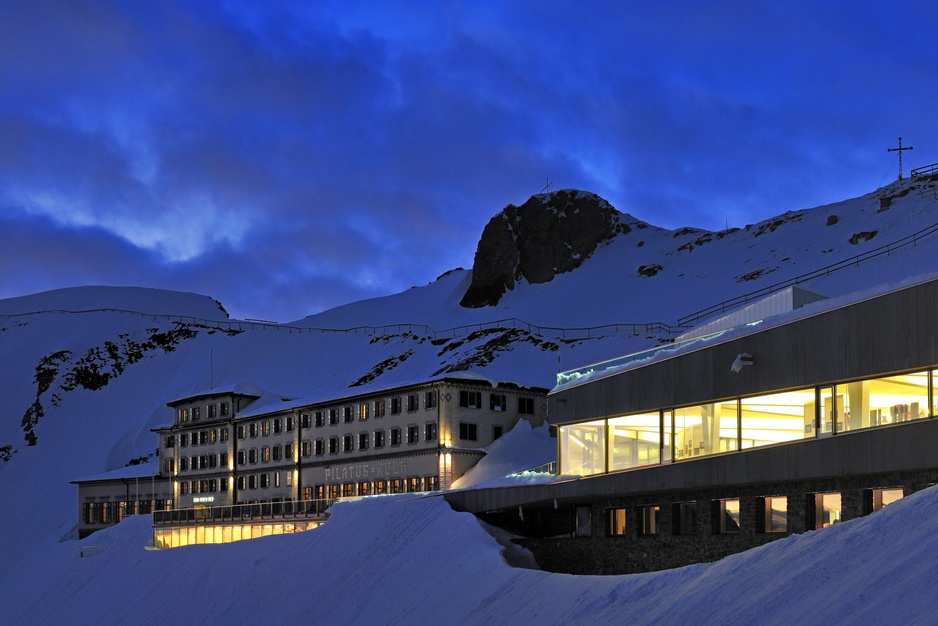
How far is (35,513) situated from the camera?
122750 mm

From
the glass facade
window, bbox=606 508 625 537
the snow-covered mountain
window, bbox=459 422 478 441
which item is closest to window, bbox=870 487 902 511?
the glass facade

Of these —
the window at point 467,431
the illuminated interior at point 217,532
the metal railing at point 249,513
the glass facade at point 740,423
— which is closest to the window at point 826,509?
the glass facade at point 740,423

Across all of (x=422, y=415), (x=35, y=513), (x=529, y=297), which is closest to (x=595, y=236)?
(x=529, y=297)

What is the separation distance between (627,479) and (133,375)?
128m

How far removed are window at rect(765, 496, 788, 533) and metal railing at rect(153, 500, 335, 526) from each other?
34.5 metres

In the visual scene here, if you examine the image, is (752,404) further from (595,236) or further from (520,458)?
(595,236)

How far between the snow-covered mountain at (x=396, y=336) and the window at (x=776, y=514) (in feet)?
163

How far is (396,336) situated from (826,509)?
4298 inches

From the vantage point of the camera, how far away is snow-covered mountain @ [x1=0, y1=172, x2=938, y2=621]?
109438 mm

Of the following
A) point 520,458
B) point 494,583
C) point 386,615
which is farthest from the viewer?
point 520,458

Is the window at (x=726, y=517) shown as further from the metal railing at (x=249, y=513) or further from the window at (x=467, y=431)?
the window at (x=467, y=431)

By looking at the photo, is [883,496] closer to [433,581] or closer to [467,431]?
[433,581]

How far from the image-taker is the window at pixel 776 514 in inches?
1384

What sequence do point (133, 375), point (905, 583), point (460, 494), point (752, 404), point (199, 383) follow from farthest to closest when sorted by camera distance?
point (133, 375) → point (199, 383) → point (460, 494) → point (752, 404) → point (905, 583)
